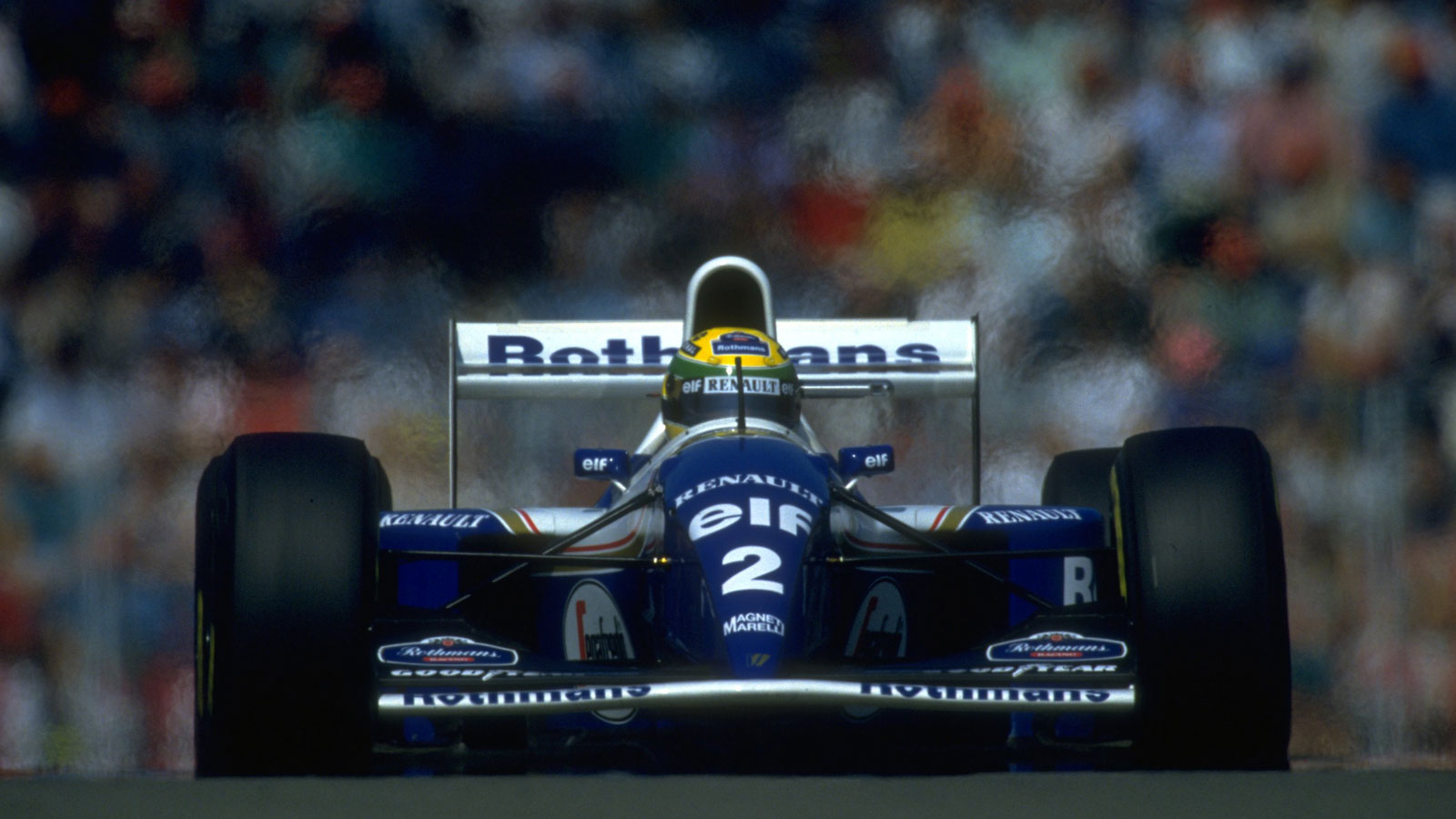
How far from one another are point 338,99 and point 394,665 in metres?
3.97

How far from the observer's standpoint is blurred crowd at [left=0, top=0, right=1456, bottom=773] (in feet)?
18.1

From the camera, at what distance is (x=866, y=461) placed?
325cm

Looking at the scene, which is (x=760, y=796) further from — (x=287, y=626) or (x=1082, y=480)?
(x=1082, y=480)

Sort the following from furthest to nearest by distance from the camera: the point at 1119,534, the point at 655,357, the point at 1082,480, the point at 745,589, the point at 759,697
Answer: the point at 655,357 < the point at 1082,480 < the point at 1119,534 < the point at 745,589 < the point at 759,697

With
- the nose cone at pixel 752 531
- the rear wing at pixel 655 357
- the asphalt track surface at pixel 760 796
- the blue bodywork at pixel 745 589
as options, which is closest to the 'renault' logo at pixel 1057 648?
the blue bodywork at pixel 745 589

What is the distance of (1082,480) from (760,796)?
2.21m

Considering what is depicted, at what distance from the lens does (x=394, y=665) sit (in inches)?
98.5

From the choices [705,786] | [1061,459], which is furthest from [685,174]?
[705,786]

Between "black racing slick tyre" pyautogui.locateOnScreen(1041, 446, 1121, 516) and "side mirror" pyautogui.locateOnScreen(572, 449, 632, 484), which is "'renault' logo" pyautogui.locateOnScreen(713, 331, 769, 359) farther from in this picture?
"black racing slick tyre" pyautogui.locateOnScreen(1041, 446, 1121, 516)

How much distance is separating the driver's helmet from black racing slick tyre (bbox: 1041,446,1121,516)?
31.1 inches

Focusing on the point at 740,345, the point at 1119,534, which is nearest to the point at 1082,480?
the point at 740,345

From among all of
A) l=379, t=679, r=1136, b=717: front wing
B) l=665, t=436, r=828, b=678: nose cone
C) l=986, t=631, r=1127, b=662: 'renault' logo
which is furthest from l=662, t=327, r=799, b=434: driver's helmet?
l=379, t=679, r=1136, b=717: front wing

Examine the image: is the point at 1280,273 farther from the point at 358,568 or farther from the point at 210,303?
the point at 358,568

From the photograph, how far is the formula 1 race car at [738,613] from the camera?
7.77 feet
